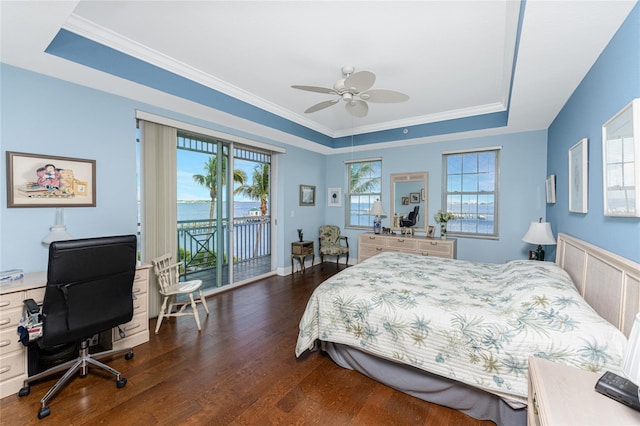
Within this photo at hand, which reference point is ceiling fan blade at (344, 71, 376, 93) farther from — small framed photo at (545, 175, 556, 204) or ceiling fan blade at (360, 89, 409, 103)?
small framed photo at (545, 175, 556, 204)

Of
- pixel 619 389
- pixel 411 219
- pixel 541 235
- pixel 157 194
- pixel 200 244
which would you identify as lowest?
pixel 619 389

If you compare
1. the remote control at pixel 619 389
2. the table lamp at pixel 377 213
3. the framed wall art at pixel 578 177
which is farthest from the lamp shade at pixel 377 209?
the remote control at pixel 619 389

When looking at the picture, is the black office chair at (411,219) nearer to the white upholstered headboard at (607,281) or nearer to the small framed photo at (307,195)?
the small framed photo at (307,195)

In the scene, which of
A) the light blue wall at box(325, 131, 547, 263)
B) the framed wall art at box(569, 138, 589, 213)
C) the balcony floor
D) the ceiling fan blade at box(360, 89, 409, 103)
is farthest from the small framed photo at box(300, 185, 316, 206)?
the framed wall art at box(569, 138, 589, 213)

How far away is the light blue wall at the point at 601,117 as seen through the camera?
1406 mm

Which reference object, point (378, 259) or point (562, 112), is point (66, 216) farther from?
point (562, 112)

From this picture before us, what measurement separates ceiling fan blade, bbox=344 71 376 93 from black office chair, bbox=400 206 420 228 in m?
3.13

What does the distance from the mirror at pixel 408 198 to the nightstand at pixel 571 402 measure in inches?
152

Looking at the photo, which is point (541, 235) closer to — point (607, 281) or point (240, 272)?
point (607, 281)

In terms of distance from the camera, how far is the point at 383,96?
104 inches

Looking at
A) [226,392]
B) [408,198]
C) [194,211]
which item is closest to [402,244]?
[408,198]

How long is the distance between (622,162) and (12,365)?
163 inches

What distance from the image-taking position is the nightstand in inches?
34.8

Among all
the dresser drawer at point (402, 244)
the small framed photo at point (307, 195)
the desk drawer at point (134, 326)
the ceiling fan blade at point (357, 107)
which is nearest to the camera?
the desk drawer at point (134, 326)
